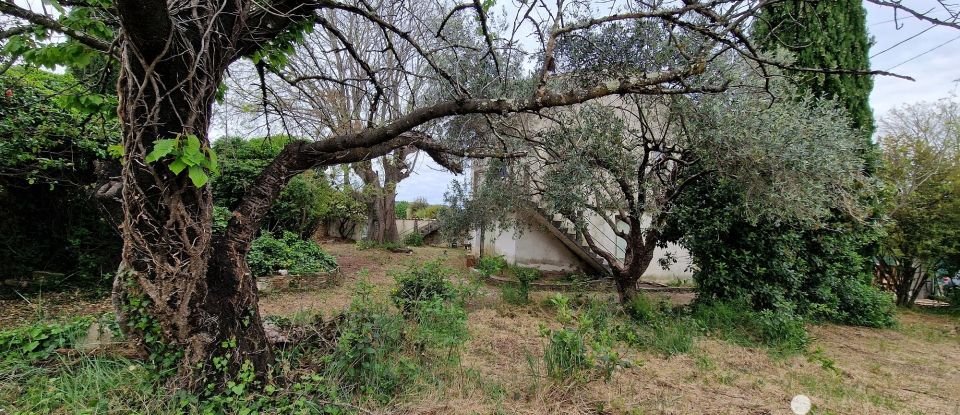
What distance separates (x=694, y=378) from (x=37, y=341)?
5198 mm

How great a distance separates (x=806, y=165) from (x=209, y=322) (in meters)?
5.73

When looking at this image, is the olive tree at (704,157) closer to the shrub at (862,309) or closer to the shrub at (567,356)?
the shrub at (567,356)

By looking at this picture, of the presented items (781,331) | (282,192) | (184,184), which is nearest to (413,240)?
(282,192)

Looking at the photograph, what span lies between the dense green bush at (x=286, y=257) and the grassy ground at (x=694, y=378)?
47.2 inches

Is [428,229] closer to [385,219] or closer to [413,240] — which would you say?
[413,240]

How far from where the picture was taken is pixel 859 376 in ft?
13.7

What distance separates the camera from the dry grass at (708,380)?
9.66ft

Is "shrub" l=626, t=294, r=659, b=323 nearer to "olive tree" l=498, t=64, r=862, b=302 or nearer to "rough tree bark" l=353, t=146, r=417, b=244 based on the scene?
"olive tree" l=498, t=64, r=862, b=302

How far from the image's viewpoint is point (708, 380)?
12.3 feet

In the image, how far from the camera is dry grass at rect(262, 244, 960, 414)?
2943 millimetres

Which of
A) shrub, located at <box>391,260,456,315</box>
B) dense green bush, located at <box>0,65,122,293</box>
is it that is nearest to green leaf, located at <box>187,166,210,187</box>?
shrub, located at <box>391,260,456,315</box>

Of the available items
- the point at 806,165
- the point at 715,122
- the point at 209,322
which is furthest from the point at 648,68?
the point at 209,322

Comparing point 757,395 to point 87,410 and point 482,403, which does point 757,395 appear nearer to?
point 482,403

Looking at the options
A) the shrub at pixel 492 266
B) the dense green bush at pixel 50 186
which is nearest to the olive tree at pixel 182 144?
the dense green bush at pixel 50 186
